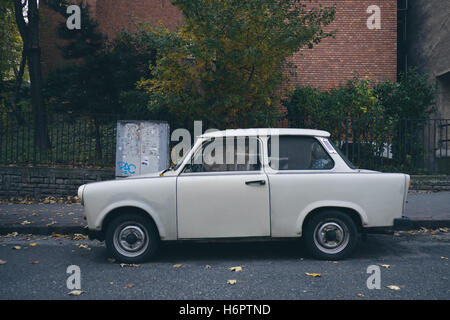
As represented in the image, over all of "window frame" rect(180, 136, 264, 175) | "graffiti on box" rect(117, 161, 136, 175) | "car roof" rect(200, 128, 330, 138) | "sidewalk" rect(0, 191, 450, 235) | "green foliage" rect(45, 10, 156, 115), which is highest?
"green foliage" rect(45, 10, 156, 115)

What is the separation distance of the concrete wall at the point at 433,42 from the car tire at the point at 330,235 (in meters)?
13.1

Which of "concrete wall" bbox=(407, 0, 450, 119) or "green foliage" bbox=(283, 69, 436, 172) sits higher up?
"concrete wall" bbox=(407, 0, 450, 119)

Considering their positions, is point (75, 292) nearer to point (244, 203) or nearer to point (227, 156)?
point (244, 203)

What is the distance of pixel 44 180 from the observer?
10625 mm

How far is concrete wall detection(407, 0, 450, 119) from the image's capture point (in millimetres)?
16281

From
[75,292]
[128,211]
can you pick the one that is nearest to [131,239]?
[128,211]

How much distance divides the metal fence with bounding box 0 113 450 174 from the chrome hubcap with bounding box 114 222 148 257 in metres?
5.89

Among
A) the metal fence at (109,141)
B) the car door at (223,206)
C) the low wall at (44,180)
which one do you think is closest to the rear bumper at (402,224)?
the car door at (223,206)

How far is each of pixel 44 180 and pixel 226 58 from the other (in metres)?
5.76

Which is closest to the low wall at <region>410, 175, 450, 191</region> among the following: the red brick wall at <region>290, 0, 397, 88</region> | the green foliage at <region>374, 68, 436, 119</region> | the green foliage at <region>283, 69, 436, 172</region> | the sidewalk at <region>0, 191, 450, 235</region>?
the green foliage at <region>283, 69, 436, 172</region>

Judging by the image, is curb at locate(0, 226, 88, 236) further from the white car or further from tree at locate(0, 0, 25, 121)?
tree at locate(0, 0, 25, 121)

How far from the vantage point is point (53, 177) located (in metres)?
10.6

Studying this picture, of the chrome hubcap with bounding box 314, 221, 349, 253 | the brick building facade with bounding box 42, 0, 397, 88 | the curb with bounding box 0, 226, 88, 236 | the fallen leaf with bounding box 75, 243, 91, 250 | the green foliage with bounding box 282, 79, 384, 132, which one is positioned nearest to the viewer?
the chrome hubcap with bounding box 314, 221, 349, 253
